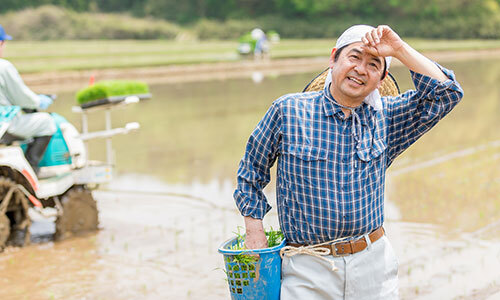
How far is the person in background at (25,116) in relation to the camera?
19.7ft

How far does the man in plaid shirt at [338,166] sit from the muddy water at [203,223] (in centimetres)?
220

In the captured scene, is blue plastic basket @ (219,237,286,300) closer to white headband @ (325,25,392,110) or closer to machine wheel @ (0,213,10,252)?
white headband @ (325,25,392,110)

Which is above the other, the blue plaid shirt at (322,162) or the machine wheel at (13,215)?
the blue plaid shirt at (322,162)

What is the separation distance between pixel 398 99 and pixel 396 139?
0.17 meters

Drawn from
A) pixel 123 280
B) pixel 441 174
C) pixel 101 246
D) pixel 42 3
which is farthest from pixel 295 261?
pixel 42 3

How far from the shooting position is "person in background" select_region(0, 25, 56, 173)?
6.01m

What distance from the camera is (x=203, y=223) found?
7.14 metres

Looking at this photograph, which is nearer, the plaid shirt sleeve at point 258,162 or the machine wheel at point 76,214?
the plaid shirt sleeve at point 258,162

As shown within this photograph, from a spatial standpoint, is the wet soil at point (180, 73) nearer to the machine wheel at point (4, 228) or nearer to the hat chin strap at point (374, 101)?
the machine wheel at point (4, 228)

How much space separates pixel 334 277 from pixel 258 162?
0.55 meters

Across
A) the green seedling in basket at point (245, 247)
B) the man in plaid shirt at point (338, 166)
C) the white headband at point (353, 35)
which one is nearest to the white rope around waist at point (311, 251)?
the man in plaid shirt at point (338, 166)

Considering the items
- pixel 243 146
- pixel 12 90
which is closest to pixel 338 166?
pixel 12 90

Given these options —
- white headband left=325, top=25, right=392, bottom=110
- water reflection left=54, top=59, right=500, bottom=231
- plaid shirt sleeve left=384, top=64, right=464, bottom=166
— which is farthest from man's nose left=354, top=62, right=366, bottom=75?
water reflection left=54, top=59, right=500, bottom=231

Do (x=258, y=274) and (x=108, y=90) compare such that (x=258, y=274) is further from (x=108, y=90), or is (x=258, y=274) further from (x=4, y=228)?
(x=108, y=90)
